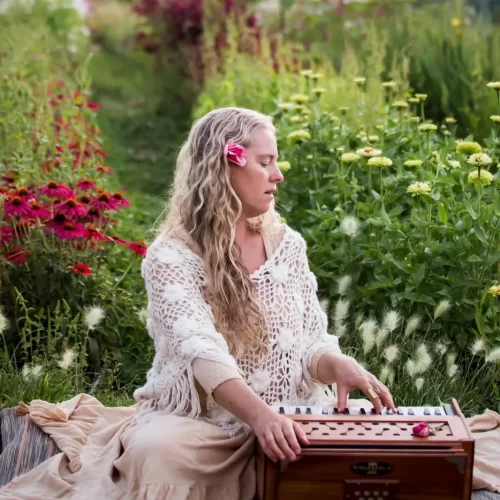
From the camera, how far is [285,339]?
3980 mm

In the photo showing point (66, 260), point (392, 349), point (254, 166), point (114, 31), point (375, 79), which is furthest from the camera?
point (114, 31)

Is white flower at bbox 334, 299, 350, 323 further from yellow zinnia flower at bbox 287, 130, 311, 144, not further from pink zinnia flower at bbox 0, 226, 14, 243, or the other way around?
pink zinnia flower at bbox 0, 226, 14, 243

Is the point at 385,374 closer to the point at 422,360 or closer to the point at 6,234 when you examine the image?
the point at 422,360

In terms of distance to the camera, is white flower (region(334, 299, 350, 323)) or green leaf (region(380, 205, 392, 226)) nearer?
white flower (region(334, 299, 350, 323))

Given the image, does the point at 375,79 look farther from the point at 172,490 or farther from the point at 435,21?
the point at 172,490

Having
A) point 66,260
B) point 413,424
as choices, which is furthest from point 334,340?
point 66,260

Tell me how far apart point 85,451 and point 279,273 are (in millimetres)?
969

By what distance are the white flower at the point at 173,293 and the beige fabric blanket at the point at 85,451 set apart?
0.54 meters

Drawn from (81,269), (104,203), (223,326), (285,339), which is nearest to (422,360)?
(285,339)

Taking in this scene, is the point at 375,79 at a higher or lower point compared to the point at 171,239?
lower

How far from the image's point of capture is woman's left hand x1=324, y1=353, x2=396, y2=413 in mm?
3705

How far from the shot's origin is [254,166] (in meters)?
3.91

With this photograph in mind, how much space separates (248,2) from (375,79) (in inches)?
229

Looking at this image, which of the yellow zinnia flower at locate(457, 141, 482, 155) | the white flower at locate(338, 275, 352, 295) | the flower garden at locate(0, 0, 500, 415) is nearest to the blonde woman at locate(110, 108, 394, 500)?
the flower garden at locate(0, 0, 500, 415)
